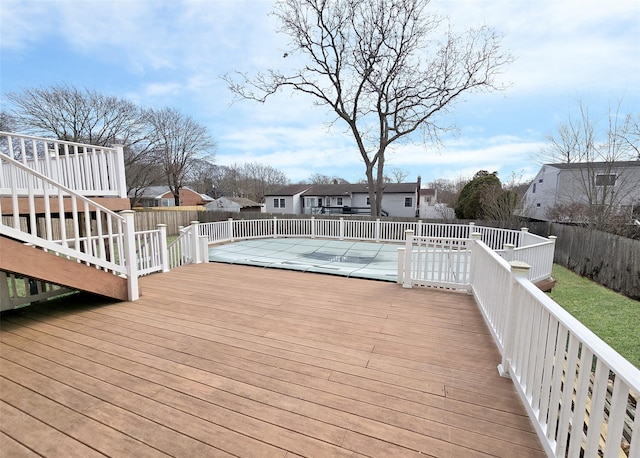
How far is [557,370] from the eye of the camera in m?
1.43

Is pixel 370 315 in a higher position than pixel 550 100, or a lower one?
lower

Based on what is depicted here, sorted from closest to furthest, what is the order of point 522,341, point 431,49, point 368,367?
point 522,341
point 368,367
point 431,49

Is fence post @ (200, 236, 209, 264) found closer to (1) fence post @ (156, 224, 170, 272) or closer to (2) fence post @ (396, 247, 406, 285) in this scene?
(1) fence post @ (156, 224, 170, 272)

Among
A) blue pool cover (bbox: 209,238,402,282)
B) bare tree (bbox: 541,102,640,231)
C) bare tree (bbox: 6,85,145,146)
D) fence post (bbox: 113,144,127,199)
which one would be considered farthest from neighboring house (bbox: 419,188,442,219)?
fence post (bbox: 113,144,127,199)

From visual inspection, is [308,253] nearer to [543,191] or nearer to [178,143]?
[543,191]

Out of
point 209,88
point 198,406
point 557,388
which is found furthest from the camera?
point 209,88

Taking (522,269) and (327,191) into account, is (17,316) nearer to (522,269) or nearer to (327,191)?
(522,269)

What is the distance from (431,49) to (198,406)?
16695 mm

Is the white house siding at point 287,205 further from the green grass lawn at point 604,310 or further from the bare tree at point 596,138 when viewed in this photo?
the green grass lawn at point 604,310

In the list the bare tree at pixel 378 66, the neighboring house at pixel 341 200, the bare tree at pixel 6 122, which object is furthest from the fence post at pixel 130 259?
Answer: the neighboring house at pixel 341 200

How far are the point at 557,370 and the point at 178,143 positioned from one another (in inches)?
1223

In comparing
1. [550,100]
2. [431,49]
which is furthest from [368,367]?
[431,49]

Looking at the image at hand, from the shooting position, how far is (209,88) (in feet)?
48.3

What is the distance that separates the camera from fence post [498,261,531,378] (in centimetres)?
214
